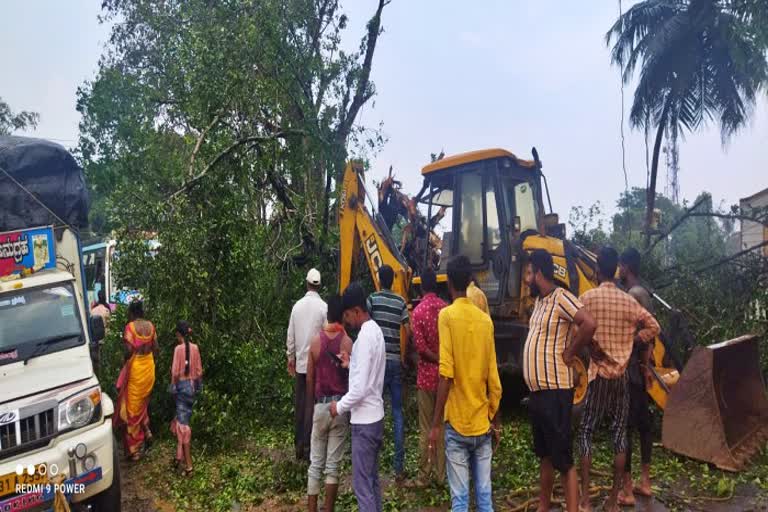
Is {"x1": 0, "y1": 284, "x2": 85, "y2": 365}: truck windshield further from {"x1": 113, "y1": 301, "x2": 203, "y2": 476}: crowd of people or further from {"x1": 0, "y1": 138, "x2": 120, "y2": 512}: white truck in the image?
{"x1": 113, "y1": 301, "x2": 203, "y2": 476}: crowd of people

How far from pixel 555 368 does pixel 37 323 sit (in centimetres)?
450

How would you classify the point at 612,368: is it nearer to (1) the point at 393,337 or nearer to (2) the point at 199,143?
(1) the point at 393,337

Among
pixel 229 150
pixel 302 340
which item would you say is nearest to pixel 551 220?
pixel 302 340

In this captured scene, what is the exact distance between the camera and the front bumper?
13.3 ft

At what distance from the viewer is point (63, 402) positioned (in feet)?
14.4

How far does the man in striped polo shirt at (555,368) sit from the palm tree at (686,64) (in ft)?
43.4

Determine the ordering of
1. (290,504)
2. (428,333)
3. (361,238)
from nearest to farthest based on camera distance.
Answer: (428,333), (290,504), (361,238)

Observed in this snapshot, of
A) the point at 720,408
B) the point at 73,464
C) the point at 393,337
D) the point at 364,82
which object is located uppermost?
the point at 364,82

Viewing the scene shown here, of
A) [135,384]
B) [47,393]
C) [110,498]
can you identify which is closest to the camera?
[47,393]

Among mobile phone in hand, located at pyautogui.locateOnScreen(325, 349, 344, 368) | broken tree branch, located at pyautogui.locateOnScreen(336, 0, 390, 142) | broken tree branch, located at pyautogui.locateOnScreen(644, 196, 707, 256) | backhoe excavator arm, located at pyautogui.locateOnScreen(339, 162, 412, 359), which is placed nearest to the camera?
mobile phone in hand, located at pyautogui.locateOnScreen(325, 349, 344, 368)

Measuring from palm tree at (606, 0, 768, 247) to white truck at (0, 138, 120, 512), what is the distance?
1463 centimetres

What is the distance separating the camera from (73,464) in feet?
14.0

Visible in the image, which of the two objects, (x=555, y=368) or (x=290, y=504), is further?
(x=290, y=504)

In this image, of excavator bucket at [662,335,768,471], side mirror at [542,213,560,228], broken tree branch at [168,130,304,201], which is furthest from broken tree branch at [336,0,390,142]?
excavator bucket at [662,335,768,471]
